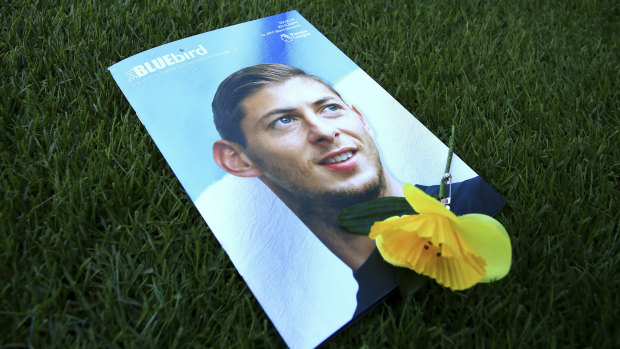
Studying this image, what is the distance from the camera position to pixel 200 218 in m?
0.67

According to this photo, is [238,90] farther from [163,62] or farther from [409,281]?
[409,281]

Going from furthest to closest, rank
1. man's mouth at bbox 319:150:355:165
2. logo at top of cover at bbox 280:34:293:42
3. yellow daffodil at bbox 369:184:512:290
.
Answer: logo at top of cover at bbox 280:34:293:42
man's mouth at bbox 319:150:355:165
yellow daffodil at bbox 369:184:512:290

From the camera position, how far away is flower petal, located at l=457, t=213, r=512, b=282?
1.87 ft

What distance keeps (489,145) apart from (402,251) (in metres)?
0.34

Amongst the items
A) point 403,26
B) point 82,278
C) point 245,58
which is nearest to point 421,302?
point 82,278

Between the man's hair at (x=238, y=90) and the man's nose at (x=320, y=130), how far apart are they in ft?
0.27

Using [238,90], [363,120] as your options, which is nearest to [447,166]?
[363,120]

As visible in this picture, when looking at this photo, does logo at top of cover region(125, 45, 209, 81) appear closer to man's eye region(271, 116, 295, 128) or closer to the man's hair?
the man's hair

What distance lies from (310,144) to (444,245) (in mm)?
304

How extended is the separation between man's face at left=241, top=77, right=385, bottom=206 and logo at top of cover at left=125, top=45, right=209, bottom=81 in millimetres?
161

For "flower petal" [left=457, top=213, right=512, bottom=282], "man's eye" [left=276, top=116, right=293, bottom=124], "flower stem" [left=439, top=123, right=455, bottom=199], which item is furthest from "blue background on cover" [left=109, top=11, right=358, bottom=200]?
"flower petal" [left=457, top=213, right=512, bottom=282]

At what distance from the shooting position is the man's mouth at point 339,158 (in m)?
0.74

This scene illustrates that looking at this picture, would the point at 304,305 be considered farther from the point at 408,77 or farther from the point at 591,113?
the point at 591,113

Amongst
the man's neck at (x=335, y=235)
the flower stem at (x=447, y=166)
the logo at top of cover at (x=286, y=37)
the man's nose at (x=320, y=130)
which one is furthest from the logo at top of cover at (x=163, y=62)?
the flower stem at (x=447, y=166)
